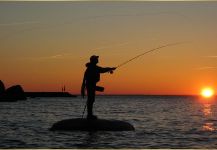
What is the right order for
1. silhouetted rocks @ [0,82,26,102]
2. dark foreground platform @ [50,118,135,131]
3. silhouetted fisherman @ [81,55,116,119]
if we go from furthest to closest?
silhouetted rocks @ [0,82,26,102] → dark foreground platform @ [50,118,135,131] → silhouetted fisherman @ [81,55,116,119]

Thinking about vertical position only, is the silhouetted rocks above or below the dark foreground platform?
above

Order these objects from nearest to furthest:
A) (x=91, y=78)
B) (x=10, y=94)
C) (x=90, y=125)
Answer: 1. (x=91, y=78)
2. (x=90, y=125)
3. (x=10, y=94)

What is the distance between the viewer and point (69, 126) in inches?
686

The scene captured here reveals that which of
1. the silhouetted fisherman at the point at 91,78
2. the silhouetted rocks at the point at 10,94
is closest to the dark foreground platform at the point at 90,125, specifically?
the silhouetted fisherman at the point at 91,78

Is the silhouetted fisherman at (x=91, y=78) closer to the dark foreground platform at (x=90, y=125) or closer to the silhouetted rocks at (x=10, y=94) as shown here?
the dark foreground platform at (x=90, y=125)

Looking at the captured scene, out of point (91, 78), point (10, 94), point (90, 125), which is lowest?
point (90, 125)

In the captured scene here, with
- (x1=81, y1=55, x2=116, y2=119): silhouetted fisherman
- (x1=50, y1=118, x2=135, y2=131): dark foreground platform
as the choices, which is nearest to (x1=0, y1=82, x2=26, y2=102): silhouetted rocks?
(x1=50, y1=118, x2=135, y2=131): dark foreground platform

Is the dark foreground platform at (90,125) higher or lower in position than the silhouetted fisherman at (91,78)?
lower

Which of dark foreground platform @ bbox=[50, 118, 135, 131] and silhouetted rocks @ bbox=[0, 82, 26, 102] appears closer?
dark foreground platform @ bbox=[50, 118, 135, 131]

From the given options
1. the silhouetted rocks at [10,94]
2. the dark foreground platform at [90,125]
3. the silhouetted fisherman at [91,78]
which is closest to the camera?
the silhouetted fisherman at [91,78]

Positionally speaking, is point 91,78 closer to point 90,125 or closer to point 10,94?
→ point 90,125

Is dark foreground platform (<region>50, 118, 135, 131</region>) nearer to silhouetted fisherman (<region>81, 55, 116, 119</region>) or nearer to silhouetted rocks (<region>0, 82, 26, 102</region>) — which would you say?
silhouetted fisherman (<region>81, 55, 116, 119</region>)

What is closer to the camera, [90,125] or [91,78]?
[91,78]

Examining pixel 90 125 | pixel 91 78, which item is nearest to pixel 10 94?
pixel 90 125
